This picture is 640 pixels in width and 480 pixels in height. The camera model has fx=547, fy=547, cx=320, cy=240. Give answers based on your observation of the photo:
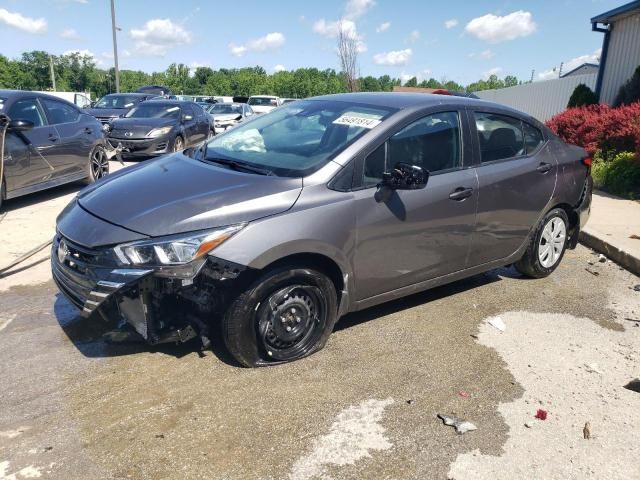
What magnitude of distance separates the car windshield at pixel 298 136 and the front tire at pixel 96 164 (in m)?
5.32

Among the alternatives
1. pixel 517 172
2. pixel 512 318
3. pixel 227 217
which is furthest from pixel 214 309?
pixel 517 172

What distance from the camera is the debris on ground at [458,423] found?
2.95 metres

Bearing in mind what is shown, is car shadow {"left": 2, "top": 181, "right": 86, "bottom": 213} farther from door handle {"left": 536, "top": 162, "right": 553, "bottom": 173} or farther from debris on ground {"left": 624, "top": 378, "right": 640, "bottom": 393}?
debris on ground {"left": 624, "top": 378, "right": 640, "bottom": 393}

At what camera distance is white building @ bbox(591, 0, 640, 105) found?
44.3 feet

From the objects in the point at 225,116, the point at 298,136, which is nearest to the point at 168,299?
the point at 298,136

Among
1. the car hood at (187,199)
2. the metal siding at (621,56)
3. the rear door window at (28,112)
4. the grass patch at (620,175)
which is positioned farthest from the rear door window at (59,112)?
the metal siding at (621,56)

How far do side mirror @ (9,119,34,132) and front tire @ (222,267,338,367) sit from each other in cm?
535

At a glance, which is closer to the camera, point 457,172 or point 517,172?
point 457,172

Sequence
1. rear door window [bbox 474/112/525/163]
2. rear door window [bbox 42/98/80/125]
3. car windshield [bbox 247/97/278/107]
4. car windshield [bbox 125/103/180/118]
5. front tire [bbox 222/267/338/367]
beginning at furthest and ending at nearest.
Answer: car windshield [bbox 247/97/278/107] < car windshield [bbox 125/103/180/118] < rear door window [bbox 42/98/80/125] < rear door window [bbox 474/112/525/163] < front tire [bbox 222/267/338/367]

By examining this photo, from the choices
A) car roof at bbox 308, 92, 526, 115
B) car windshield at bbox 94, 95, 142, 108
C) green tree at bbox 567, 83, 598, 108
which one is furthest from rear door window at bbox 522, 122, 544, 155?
car windshield at bbox 94, 95, 142, 108

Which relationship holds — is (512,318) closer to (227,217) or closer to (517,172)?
(517,172)

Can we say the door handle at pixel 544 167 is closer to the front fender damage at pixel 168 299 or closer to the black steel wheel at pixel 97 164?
the front fender damage at pixel 168 299

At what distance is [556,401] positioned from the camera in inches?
129

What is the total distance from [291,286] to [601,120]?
9.91 meters
